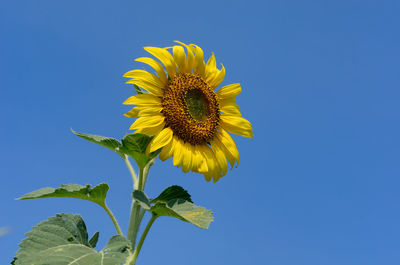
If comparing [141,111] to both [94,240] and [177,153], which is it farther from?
[94,240]

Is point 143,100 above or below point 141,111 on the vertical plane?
above

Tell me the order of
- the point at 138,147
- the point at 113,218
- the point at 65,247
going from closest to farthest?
the point at 65,247 < the point at 138,147 < the point at 113,218

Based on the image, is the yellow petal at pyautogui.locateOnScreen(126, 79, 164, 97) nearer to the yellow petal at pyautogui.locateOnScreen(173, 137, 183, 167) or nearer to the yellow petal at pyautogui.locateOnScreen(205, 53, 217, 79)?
the yellow petal at pyautogui.locateOnScreen(173, 137, 183, 167)

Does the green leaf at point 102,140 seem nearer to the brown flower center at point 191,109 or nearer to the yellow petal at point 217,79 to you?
the brown flower center at point 191,109

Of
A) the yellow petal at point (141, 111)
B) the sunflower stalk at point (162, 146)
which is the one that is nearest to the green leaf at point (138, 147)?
the sunflower stalk at point (162, 146)

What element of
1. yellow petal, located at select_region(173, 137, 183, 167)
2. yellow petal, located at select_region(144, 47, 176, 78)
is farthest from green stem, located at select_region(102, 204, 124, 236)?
yellow petal, located at select_region(144, 47, 176, 78)

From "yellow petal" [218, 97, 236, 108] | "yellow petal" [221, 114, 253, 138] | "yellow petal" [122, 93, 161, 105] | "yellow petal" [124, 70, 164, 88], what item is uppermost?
"yellow petal" [218, 97, 236, 108]

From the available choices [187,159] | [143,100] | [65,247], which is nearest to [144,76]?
[143,100]
